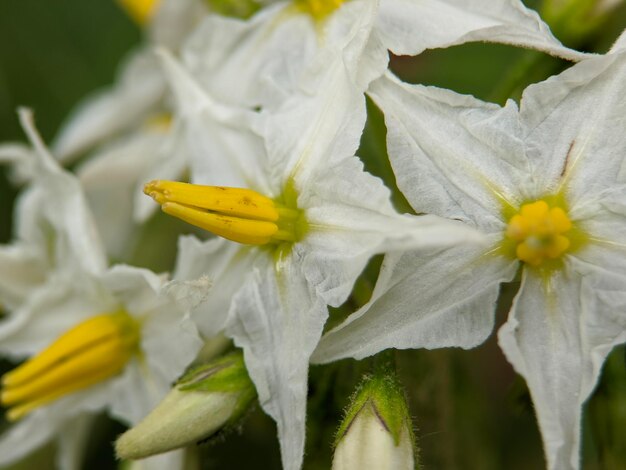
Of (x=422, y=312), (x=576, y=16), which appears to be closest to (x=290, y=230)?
(x=422, y=312)

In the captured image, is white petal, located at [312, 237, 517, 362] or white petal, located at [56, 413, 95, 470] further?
white petal, located at [56, 413, 95, 470]

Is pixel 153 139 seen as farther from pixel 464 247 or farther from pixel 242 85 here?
pixel 464 247

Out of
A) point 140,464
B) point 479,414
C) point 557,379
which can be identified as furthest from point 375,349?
point 479,414

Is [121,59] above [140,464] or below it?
above

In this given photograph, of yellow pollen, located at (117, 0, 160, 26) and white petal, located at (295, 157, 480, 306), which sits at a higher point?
yellow pollen, located at (117, 0, 160, 26)

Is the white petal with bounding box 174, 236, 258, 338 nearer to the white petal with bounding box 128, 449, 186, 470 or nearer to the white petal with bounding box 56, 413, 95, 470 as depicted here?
the white petal with bounding box 128, 449, 186, 470

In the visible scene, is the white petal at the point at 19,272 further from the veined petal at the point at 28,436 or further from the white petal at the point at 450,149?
the white petal at the point at 450,149

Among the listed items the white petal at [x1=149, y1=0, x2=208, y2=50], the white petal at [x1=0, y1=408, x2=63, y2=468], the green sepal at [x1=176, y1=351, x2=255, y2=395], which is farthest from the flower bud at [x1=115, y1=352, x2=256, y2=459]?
the white petal at [x1=149, y1=0, x2=208, y2=50]
